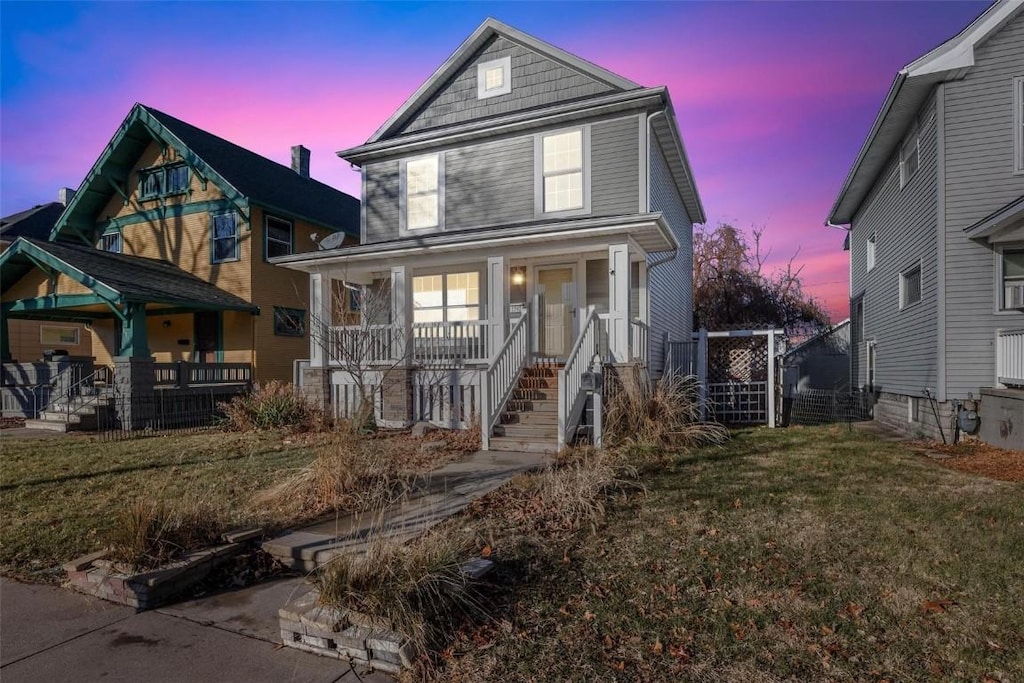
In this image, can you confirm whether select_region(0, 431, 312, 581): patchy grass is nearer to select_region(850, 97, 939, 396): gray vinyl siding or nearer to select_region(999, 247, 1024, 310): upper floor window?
select_region(850, 97, 939, 396): gray vinyl siding

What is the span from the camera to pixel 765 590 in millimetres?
3629

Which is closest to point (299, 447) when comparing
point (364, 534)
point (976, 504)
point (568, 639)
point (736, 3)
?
point (364, 534)

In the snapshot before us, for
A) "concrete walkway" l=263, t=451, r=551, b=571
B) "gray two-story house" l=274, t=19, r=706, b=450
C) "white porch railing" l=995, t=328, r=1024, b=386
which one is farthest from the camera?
"gray two-story house" l=274, t=19, r=706, b=450

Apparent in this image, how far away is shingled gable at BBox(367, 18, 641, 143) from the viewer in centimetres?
1185

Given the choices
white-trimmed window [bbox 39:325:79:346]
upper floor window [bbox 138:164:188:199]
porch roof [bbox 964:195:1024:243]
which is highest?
upper floor window [bbox 138:164:188:199]

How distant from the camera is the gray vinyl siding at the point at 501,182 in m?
11.4

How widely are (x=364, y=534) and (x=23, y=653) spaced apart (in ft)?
7.19

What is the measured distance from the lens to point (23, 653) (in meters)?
3.16

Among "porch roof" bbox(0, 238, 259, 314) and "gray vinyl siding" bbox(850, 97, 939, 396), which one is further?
"porch roof" bbox(0, 238, 259, 314)

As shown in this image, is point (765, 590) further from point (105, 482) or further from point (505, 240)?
point (505, 240)

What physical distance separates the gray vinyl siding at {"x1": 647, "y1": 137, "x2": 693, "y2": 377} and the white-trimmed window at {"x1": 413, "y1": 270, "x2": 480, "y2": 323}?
412 centimetres

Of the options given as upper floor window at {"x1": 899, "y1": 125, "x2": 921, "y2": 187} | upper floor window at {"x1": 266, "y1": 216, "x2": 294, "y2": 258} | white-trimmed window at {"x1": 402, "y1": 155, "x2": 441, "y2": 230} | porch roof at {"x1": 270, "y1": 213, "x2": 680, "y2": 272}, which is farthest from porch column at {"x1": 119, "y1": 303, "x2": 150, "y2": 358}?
upper floor window at {"x1": 899, "y1": 125, "x2": 921, "y2": 187}

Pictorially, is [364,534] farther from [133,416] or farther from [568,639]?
[133,416]

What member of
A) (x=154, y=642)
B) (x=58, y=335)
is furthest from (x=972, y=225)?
(x=58, y=335)
